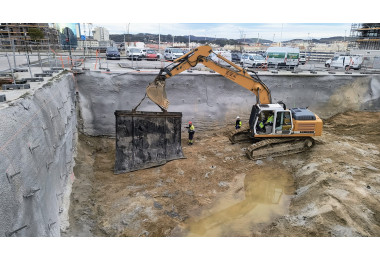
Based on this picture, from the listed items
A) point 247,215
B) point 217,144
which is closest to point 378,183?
point 247,215

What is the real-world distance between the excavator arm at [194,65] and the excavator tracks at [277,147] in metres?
1.92

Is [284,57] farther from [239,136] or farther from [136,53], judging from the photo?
[239,136]

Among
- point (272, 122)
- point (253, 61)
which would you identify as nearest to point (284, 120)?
point (272, 122)

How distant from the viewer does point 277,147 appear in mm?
11406

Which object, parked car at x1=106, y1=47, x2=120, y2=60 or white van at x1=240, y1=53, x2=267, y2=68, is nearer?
white van at x1=240, y1=53, x2=267, y2=68

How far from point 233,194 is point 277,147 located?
3.60m

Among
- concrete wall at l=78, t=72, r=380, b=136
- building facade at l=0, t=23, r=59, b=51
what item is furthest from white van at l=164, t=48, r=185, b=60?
concrete wall at l=78, t=72, r=380, b=136

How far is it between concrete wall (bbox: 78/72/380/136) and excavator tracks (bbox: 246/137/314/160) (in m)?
4.93

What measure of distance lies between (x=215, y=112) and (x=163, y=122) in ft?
20.3

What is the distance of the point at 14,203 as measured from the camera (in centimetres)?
→ 392

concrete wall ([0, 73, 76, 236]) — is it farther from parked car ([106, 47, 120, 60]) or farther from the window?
parked car ([106, 47, 120, 60])

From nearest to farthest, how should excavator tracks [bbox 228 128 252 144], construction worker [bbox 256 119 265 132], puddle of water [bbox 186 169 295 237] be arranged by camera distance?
1. puddle of water [bbox 186 169 295 237]
2. construction worker [bbox 256 119 265 132]
3. excavator tracks [bbox 228 128 252 144]

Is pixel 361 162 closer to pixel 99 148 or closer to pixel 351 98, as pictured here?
pixel 351 98

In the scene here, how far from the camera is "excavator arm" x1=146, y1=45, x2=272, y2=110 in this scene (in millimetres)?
9914
